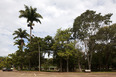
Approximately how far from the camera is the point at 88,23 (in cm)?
3953

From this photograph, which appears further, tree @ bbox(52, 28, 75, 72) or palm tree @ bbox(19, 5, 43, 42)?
palm tree @ bbox(19, 5, 43, 42)

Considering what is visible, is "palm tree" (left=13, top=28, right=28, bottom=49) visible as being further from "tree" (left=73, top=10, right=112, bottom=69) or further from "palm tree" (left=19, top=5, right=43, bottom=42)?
"tree" (left=73, top=10, right=112, bottom=69)

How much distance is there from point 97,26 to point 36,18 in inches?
886

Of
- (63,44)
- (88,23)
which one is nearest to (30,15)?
(63,44)

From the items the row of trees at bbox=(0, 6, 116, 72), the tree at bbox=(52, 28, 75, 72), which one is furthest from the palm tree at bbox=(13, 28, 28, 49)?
the tree at bbox=(52, 28, 75, 72)

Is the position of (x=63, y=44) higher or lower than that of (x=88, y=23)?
lower

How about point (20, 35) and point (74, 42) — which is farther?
point (20, 35)

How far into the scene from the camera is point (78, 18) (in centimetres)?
4150

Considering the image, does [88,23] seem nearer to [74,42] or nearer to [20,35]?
[74,42]

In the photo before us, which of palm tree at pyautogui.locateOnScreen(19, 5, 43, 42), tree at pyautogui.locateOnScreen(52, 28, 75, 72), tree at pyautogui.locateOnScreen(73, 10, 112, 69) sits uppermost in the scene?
palm tree at pyautogui.locateOnScreen(19, 5, 43, 42)

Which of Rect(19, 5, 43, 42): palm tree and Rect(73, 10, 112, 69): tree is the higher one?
Rect(19, 5, 43, 42): palm tree

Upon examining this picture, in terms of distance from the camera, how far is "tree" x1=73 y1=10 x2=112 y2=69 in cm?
3825

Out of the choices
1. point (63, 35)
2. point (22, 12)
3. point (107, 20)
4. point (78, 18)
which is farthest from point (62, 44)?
point (22, 12)

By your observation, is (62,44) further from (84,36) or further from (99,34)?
(99,34)
